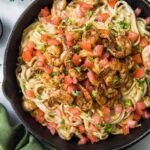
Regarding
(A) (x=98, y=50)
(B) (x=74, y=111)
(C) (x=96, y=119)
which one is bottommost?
(C) (x=96, y=119)

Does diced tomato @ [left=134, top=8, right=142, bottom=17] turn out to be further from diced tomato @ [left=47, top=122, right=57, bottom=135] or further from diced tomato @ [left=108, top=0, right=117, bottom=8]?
diced tomato @ [left=47, top=122, right=57, bottom=135]

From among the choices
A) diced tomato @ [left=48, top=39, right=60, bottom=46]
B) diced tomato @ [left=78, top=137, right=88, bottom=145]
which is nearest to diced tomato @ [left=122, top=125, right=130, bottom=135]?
diced tomato @ [left=78, top=137, right=88, bottom=145]

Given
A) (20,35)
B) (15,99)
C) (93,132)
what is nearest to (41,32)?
(20,35)

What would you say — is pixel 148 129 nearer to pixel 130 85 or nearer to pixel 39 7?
pixel 130 85

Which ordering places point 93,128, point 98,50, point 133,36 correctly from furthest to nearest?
point 93,128
point 133,36
point 98,50

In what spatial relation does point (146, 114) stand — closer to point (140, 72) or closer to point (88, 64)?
point (140, 72)

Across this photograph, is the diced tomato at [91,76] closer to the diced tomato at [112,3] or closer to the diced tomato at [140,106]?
the diced tomato at [140,106]

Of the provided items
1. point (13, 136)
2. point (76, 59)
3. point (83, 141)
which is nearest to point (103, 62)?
point (76, 59)

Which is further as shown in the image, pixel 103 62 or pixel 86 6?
pixel 86 6
